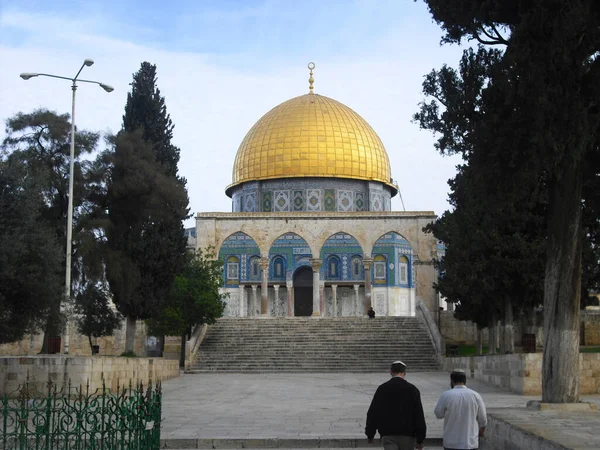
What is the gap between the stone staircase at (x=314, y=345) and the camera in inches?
993

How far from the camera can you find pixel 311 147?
4247cm

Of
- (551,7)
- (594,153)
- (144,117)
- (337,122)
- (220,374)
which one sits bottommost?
(220,374)

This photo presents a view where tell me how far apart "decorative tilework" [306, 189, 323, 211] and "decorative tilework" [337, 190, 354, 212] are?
3.12 ft

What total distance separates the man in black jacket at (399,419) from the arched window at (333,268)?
103 ft

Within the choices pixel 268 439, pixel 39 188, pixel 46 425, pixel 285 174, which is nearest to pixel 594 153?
pixel 268 439

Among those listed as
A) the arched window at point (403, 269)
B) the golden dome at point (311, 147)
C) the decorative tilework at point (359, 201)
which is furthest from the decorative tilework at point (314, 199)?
the arched window at point (403, 269)

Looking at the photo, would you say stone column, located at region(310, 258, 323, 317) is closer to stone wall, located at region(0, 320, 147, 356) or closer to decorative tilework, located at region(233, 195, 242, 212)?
stone wall, located at region(0, 320, 147, 356)

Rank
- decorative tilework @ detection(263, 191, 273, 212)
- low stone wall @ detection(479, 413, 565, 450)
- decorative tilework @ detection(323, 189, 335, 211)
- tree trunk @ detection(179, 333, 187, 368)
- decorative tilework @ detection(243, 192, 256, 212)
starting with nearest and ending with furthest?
low stone wall @ detection(479, 413, 565, 450) < tree trunk @ detection(179, 333, 187, 368) < decorative tilework @ detection(323, 189, 335, 211) < decorative tilework @ detection(263, 191, 273, 212) < decorative tilework @ detection(243, 192, 256, 212)

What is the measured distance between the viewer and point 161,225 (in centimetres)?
2250

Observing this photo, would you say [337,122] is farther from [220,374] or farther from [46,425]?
[46,425]

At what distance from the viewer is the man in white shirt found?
244 inches

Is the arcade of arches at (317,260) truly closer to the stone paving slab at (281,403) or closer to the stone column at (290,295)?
the stone column at (290,295)

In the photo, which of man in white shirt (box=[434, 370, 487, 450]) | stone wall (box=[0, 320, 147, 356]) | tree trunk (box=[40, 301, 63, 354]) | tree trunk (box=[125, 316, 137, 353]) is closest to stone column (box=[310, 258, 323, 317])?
stone wall (box=[0, 320, 147, 356])

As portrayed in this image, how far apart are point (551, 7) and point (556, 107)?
1142 mm
